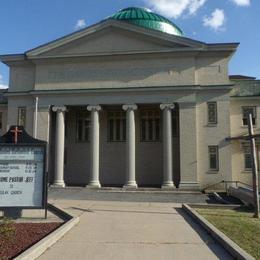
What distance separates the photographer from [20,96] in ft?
112

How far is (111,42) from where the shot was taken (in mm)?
32656

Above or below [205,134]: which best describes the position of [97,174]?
below

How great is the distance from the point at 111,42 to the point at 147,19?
23.5 feet

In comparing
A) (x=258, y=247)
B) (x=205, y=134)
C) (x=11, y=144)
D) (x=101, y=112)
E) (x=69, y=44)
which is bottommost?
(x=258, y=247)

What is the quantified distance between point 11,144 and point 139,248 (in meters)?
6.11

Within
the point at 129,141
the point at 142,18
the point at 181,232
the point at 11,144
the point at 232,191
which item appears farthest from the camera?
the point at 142,18

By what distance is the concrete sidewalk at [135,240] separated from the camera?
8395mm

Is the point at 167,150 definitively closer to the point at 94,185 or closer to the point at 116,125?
the point at 94,185

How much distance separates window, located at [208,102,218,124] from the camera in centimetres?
3148

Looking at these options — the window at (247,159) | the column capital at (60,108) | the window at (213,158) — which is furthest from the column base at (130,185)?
the window at (247,159)

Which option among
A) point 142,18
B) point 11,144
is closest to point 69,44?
point 142,18

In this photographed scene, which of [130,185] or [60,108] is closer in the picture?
[130,185]

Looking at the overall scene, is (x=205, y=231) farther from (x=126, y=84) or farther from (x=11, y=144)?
(x=126, y=84)

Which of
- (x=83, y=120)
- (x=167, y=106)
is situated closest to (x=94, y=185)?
(x=83, y=120)
